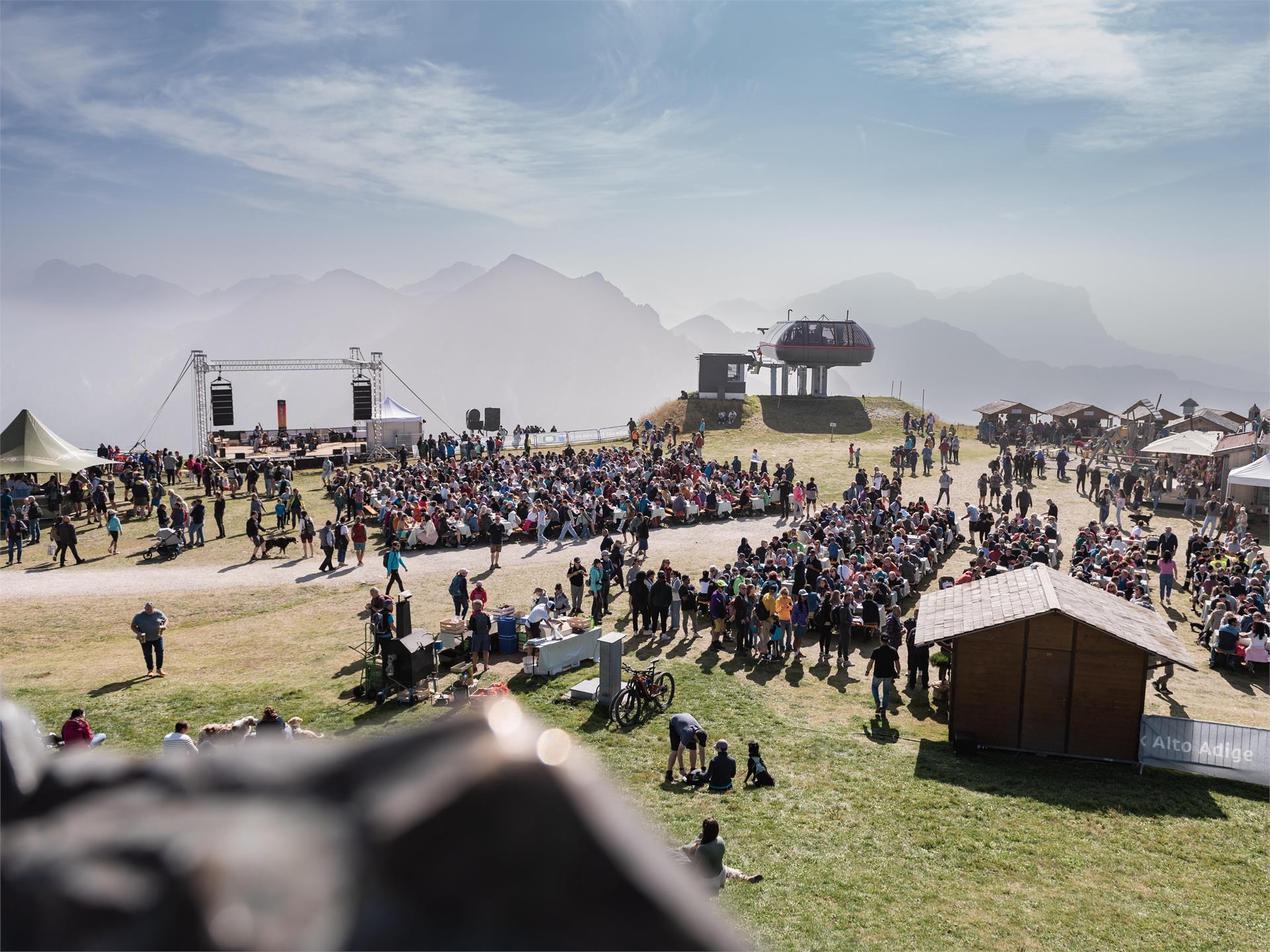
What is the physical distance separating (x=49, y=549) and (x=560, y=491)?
57.3 feet

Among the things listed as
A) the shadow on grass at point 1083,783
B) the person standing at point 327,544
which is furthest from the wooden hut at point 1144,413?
the person standing at point 327,544

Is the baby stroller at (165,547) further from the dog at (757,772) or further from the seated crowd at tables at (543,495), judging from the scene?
the dog at (757,772)

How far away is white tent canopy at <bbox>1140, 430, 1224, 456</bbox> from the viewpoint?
1453 inches

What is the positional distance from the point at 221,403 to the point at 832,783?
43.4 metres

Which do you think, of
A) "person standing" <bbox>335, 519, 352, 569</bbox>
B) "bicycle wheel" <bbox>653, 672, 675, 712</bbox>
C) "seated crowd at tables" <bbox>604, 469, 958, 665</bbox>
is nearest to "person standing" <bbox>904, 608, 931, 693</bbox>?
"seated crowd at tables" <bbox>604, 469, 958, 665</bbox>

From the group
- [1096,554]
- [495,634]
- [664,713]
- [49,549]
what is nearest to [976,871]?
[664,713]

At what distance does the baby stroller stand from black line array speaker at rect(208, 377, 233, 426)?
19569 millimetres

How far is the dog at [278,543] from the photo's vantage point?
27.0 metres

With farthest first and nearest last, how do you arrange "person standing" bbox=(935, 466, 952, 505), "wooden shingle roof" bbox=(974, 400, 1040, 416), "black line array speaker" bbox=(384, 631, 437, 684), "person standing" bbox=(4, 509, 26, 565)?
"wooden shingle roof" bbox=(974, 400, 1040, 416)
"person standing" bbox=(935, 466, 952, 505)
"person standing" bbox=(4, 509, 26, 565)
"black line array speaker" bbox=(384, 631, 437, 684)

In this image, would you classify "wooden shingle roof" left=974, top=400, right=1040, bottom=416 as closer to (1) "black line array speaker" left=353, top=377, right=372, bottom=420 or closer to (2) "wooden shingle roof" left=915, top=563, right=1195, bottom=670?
(1) "black line array speaker" left=353, top=377, right=372, bottom=420

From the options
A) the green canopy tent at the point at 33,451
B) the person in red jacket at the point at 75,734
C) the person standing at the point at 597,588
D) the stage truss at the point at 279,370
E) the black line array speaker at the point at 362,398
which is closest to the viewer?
the person in red jacket at the point at 75,734

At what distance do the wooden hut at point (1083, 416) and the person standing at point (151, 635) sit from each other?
5797 centimetres

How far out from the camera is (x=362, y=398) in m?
48.2

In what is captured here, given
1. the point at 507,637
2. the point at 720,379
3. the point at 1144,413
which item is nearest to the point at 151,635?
the point at 507,637
